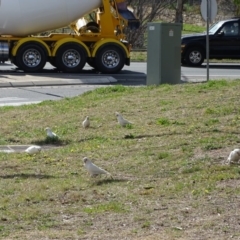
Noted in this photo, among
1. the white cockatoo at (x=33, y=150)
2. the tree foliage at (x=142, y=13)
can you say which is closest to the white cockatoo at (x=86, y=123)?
the white cockatoo at (x=33, y=150)

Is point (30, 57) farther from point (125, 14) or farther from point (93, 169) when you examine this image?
point (93, 169)

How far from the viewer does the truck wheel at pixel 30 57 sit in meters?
24.2

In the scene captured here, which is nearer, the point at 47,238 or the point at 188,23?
the point at 47,238

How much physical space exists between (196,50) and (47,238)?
2346cm

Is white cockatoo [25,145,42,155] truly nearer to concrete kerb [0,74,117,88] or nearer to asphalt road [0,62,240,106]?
asphalt road [0,62,240,106]

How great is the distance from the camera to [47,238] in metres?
6.09

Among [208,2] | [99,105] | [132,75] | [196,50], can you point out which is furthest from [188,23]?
[99,105]

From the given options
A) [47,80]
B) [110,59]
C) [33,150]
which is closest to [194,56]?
[110,59]

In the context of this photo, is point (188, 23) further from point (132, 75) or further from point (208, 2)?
point (208, 2)

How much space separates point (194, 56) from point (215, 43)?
2.93ft

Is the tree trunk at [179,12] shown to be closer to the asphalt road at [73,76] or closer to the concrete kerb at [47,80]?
the asphalt road at [73,76]

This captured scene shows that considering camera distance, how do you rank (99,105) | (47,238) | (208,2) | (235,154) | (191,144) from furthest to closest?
(208,2)
(99,105)
(191,144)
(235,154)
(47,238)

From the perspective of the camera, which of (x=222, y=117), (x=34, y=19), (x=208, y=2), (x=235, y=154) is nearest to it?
(x=235, y=154)

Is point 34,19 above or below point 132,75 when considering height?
above
